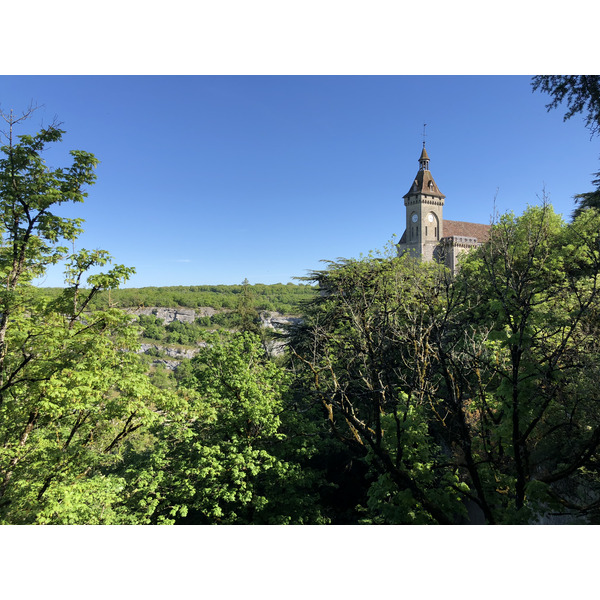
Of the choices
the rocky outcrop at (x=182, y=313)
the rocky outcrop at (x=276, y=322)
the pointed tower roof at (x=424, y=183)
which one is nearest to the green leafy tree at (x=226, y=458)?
the rocky outcrop at (x=276, y=322)

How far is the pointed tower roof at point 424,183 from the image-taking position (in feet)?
169

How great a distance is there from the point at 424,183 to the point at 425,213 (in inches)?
171

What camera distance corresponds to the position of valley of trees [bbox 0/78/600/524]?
4246 millimetres

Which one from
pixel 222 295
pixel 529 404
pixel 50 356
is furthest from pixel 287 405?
pixel 222 295

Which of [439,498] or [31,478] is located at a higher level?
[439,498]

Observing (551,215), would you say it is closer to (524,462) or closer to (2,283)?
(524,462)

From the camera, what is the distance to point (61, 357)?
559cm

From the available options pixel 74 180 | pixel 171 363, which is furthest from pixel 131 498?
pixel 171 363

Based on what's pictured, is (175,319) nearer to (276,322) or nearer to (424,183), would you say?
(424,183)

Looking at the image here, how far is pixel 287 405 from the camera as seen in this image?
10.6m

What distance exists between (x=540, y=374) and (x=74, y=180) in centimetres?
701

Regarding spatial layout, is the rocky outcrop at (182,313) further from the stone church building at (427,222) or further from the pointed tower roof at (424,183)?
the pointed tower roof at (424,183)

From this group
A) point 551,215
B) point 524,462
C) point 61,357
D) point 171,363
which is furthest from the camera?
point 171,363
